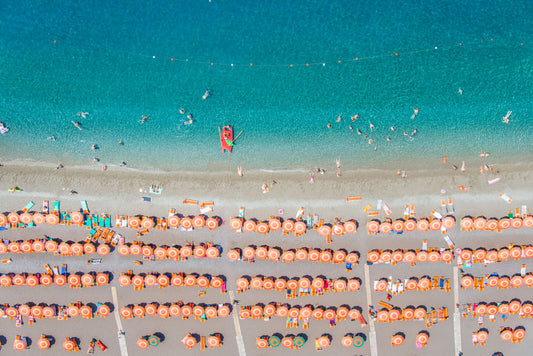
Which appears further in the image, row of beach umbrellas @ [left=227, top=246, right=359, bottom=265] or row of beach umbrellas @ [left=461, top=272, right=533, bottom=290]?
row of beach umbrellas @ [left=461, top=272, right=533, bottom=290]

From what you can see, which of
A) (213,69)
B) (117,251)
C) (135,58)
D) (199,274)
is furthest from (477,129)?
(117,251)

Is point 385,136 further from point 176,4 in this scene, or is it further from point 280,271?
point 176,4

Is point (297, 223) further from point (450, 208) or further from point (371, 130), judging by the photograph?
point (450, 208)

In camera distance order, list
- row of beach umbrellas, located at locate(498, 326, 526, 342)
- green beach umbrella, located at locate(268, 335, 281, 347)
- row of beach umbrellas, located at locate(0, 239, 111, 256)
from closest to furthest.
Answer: row of beach umbrellas, located at locate(0, 239, 111, 256) → green beach umbrella, located at locate(268, 335, 281, 347) → row of beach umbrellas, located at locate(498, 326, 526, 342)

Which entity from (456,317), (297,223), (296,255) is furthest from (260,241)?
(456,317)

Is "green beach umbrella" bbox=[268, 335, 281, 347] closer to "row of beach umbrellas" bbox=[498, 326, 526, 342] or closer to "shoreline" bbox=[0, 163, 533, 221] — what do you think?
"shoreline" bbox=[0, 163, 533, 221]

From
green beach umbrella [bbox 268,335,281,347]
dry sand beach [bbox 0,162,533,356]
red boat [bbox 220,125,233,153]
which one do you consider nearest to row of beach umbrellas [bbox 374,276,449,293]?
dry sand beach [bbox 0,162,533,356]
